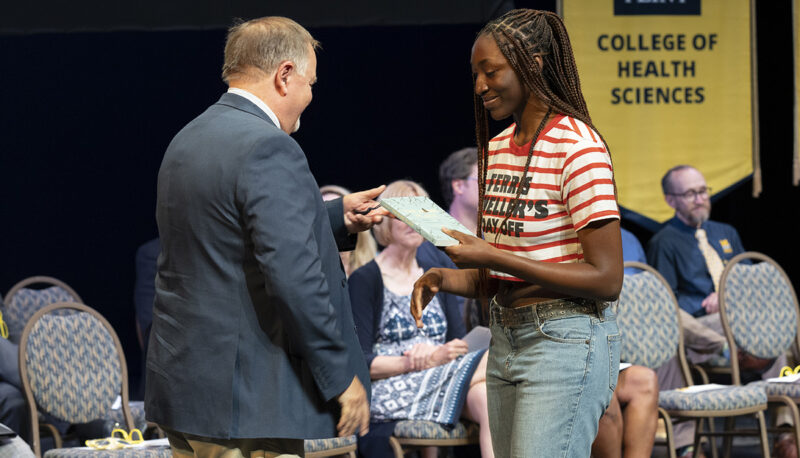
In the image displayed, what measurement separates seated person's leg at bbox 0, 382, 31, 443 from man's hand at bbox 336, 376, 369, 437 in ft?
7.47

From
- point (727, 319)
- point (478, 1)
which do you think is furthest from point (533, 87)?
point (478, 1)

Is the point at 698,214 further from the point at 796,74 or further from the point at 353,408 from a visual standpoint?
the point at 353,408

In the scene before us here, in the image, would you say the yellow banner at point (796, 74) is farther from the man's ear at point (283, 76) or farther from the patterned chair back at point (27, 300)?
the man's ear at point (283, 76)

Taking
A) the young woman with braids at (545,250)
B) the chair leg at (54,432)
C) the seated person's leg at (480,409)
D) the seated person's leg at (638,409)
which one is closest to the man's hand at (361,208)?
the young woman with braids at (545,250)

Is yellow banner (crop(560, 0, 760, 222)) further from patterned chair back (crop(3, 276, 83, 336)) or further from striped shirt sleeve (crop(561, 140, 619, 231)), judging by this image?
striped shirt sleeve (crop(561, 140, 619, 231))

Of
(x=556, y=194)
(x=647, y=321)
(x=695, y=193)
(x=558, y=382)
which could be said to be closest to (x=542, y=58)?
(x=556, y=194)

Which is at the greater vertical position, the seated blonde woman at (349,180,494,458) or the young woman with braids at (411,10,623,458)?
the young woman with braids at (411,10,623,458)

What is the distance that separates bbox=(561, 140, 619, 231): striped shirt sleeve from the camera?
1.72 m

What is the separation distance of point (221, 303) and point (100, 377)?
80.5 inches

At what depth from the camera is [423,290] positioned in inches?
77.4

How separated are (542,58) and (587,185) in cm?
27

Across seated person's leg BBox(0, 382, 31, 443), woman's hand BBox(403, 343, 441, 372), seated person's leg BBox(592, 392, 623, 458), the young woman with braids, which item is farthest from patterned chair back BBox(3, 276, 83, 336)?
the young woman with braids

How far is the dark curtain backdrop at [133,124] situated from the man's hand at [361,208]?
6.05 metres

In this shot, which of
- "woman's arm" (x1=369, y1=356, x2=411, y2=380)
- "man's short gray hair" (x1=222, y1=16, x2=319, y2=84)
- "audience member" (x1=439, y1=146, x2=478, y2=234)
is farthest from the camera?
"audience member" (x1=439, y1=146, x2=478, y2=234)
